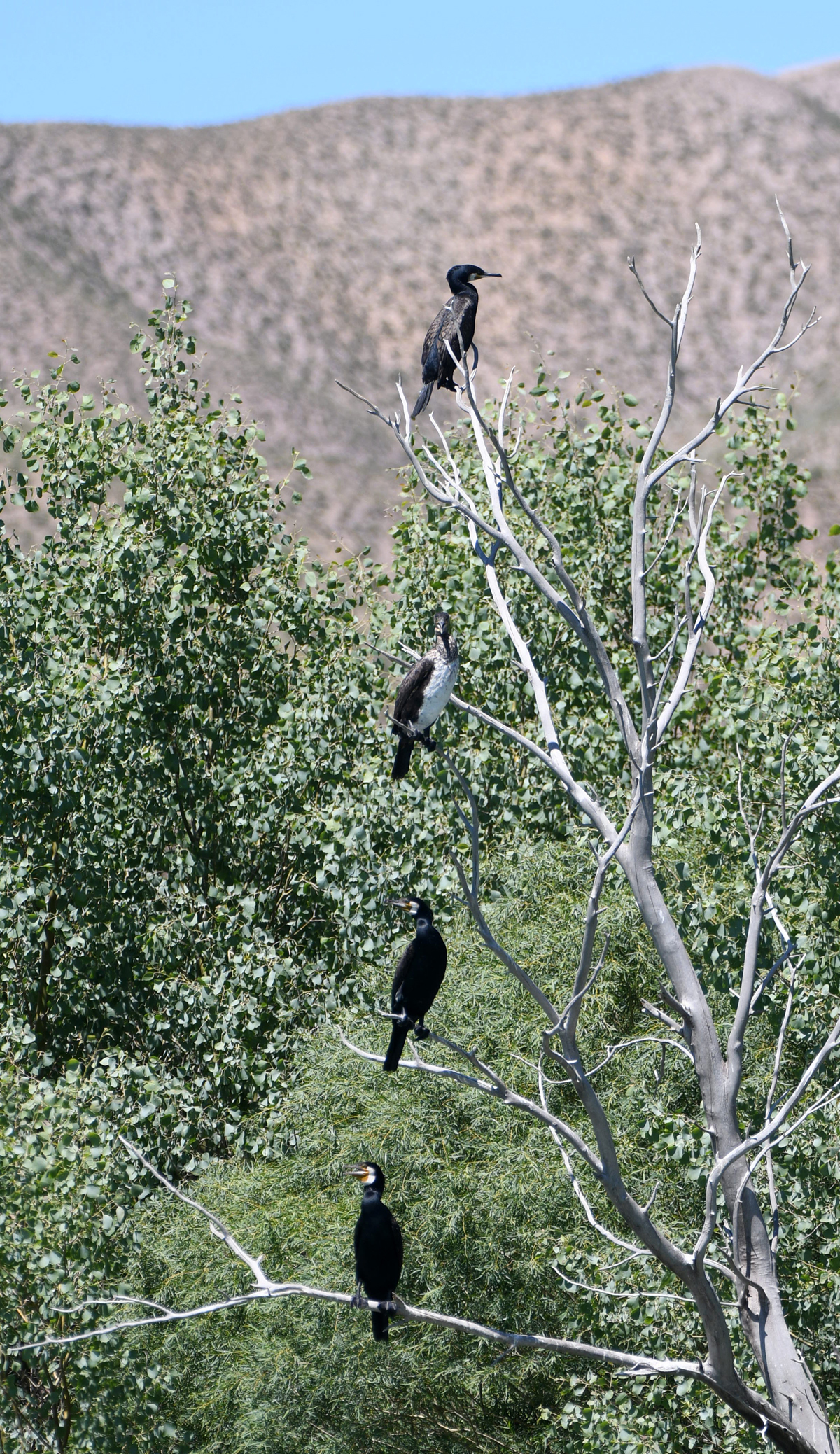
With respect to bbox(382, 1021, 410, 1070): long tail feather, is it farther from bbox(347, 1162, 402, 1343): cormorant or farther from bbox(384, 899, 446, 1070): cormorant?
bbox(347, 1162, 402, 1343): cormorant

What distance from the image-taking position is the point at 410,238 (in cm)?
9512

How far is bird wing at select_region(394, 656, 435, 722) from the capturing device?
8.97 meters

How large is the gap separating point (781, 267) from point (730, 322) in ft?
17.3

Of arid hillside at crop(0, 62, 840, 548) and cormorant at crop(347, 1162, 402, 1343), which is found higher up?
arid hillside at crop(0, 62, 840, 548)

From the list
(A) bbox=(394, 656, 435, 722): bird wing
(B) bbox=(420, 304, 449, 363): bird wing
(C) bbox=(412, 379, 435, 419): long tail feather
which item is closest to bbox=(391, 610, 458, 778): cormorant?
(A) bbox=(394, 656, 435, 722): bird wing

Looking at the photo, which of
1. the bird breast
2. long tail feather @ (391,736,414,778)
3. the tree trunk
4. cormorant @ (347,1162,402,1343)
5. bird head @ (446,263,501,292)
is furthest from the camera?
bird head @ (446,263,501,292)

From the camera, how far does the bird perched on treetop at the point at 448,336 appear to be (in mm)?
9008

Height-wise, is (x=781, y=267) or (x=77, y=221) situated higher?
(x=781, y=267)

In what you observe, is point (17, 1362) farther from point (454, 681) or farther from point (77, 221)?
point (77, 221)

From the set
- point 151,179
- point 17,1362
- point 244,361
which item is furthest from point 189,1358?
point 151,179

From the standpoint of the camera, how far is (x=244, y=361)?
269 ft

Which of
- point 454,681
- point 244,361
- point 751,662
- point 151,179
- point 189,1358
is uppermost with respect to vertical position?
point 151,179

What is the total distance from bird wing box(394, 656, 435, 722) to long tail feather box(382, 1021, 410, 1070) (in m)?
1.77

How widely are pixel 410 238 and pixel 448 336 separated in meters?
90.2
